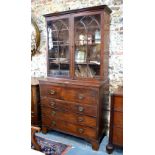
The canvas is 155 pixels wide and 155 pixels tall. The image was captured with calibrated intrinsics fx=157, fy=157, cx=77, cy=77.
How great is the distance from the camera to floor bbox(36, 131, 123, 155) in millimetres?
2135

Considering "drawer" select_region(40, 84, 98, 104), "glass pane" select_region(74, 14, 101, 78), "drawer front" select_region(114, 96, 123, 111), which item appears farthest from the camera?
"glass pane" select_region(74, 14, 101, 78)

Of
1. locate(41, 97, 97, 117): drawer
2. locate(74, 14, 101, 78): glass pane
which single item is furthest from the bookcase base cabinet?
locate(74, 14, 101, 78): glass pane

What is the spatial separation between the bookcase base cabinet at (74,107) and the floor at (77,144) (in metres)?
0.09

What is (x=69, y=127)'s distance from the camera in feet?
7.72

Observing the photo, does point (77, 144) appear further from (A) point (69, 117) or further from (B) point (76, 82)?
(B) point (76, 82)

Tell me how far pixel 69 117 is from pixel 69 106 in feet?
0.56

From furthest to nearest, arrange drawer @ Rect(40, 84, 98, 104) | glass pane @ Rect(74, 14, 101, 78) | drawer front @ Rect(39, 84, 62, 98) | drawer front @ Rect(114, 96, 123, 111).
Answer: drawer front @ Rect(39, 84, 62, 98)
glass pane @ Rect(74, 14, 101, 78)
drawer @ Rect(40, 84, 98, 104)
drawer front @ Rect(114, 96, 123, 111)

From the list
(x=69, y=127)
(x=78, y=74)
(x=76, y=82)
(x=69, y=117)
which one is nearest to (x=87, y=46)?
(x=78, y=74)

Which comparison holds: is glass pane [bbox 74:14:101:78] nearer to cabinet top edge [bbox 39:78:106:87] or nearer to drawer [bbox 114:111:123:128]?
cabinet top edge [bbox 39:78:106:87]

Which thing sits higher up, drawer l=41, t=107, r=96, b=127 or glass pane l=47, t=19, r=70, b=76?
glass pane l=47, t=19, r=70, b=76

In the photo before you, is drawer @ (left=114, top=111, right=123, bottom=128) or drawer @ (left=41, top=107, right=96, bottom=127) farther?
drawer @ (left=41, top=107, right=96, bottom=127)

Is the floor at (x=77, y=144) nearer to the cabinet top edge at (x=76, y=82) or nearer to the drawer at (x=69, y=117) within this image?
the drawer at (x=69, y=117)
